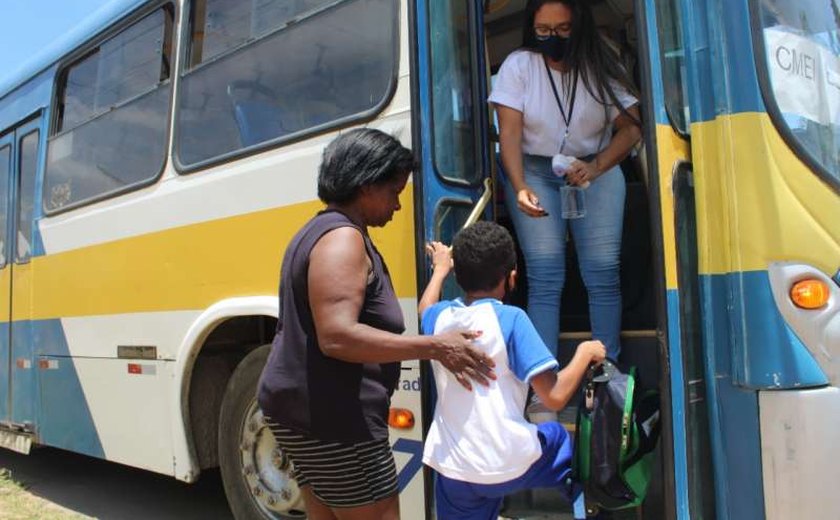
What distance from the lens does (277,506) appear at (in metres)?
3.60

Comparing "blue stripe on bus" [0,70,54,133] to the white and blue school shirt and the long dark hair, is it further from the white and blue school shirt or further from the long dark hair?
the white and blue school shirt

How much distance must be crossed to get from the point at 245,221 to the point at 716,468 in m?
2.20

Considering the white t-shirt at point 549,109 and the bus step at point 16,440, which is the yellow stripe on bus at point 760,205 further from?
the bus step at point 16,440

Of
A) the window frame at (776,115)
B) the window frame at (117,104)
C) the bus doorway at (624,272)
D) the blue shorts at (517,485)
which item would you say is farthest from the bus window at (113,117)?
the window frame at (776,115)

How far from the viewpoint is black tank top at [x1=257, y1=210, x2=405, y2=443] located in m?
2.01

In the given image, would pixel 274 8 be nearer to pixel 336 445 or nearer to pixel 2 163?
pixel 336 445

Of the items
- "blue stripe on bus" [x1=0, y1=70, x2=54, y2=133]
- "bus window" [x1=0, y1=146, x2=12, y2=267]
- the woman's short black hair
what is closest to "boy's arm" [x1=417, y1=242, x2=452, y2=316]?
the woman's short black hair

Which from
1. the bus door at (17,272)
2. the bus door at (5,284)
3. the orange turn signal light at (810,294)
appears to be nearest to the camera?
the orange turn signal light at (810,294)

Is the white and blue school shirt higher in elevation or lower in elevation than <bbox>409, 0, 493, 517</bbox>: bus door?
lower

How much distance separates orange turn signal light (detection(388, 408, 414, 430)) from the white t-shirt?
1142 millimetres

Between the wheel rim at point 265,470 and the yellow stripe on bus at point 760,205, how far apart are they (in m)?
2.18

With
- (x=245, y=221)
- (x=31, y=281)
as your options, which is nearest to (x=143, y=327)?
(x=245, y=221)

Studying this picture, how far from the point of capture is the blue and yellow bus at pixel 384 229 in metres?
2.26

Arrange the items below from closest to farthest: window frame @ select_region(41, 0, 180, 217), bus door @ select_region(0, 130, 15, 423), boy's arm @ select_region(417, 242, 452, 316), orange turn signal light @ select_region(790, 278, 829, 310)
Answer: orange turn signal light @ select_region(790, 278, 829, 310) < boy's arm @ select_region(417, 242, 452, 316) < window frame @ select_region(41, 0, 180, 217) < bus door @ select_region(0, 130, 15, 423)
